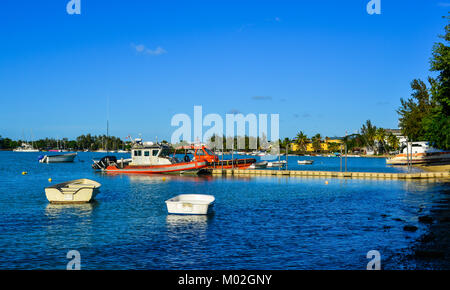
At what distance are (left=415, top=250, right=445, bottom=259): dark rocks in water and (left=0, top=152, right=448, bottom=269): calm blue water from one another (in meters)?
0.85

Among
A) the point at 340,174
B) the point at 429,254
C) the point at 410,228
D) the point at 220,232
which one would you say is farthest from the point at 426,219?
the point at 340,174

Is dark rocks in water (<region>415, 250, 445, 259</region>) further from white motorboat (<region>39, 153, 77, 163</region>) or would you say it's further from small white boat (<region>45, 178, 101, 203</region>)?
white motorboat (<region>39, 153, 77, 163</region>)

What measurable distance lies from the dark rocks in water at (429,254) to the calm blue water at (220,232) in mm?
Result: 848

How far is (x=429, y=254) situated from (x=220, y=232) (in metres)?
10.6

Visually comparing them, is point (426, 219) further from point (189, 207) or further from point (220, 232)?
point (189, 207)

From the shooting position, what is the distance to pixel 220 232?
22.8 meters

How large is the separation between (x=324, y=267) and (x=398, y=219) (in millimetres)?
12859

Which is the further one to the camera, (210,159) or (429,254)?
(210,159)

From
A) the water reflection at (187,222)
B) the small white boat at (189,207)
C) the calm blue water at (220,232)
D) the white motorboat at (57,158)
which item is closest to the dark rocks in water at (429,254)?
the calm blue water at (220,232)

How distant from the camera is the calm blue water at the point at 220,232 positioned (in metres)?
17.1

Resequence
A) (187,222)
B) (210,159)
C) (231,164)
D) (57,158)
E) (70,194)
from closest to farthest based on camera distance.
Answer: (187,222) → (70,194) → (210,159) → (231,164) → (57,158)

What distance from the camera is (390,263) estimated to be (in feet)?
53.1

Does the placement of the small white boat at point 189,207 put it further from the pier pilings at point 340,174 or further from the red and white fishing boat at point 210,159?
the red and white fishing boat at point 210,159
